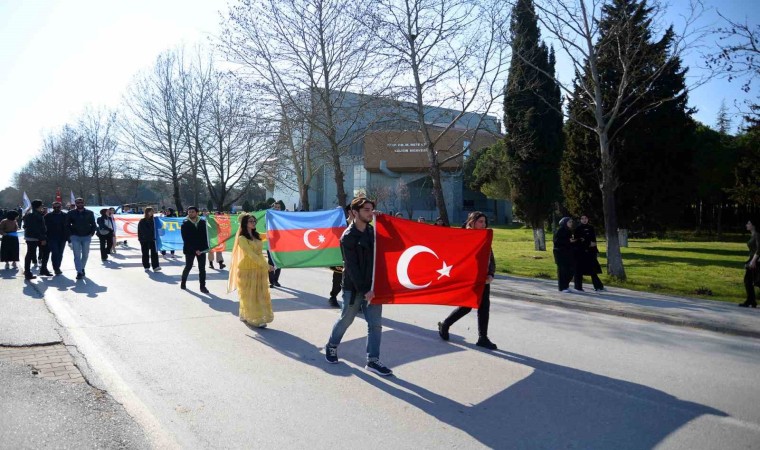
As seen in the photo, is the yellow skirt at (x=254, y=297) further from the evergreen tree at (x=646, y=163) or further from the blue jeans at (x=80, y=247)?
the evergreen tree at (x=646, y=163)

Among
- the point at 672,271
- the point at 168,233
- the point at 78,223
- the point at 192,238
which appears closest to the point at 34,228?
the point at 78,223

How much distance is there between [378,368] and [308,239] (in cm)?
644

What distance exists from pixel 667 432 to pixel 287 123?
2005 cm

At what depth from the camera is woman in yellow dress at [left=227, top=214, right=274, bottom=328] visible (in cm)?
832

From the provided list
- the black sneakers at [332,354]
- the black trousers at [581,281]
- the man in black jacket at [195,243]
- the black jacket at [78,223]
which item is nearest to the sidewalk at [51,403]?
the black sneakers at [332,354]

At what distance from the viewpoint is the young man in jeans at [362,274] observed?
5.95 m

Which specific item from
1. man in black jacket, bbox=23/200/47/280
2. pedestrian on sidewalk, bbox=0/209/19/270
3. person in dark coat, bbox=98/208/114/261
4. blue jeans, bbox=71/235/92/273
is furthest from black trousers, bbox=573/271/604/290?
person in dark coat, bbox=98/208/114/261

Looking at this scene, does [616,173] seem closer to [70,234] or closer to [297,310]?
[297,310]

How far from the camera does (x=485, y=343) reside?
718 cm

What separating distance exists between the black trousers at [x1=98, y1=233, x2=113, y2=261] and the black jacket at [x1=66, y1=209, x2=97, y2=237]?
4828 millimetres

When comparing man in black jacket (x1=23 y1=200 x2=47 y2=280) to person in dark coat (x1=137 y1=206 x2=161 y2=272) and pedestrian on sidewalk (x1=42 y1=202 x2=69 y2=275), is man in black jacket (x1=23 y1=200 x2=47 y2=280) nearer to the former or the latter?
pedestrian on sidewalk (x1=42 y1=202 x2=69 y2=275)

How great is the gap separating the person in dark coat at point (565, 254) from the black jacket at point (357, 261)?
25.1 ft

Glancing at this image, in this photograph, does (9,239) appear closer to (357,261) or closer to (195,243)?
(195,243)

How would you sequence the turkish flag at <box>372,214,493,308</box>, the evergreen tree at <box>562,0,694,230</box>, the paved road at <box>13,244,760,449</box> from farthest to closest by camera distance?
the evergreen tree at <box>562,0,694,230</box>, the turkish flag at <box>372,214,493,308</box>, the paved road at <box>13,244,760,449</box>
